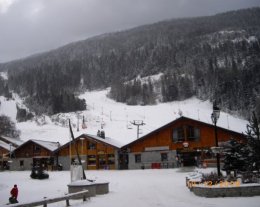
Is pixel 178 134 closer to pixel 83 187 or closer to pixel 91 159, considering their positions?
pixel 91 159

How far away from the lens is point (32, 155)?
5803 centimetres

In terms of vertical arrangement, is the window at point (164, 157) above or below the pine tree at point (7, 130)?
below

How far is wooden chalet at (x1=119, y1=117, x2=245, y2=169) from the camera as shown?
45.9 metres

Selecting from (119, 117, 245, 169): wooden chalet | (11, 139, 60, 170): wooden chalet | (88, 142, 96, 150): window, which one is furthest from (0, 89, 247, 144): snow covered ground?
(119, 117, 245, 169): wooden chalet

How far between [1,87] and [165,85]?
88895mm

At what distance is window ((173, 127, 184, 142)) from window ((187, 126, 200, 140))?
0.93 m

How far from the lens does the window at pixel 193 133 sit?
46562 millimetres

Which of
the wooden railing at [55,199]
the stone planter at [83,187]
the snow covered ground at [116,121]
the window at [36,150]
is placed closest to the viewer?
the wooden railing at [55,199]

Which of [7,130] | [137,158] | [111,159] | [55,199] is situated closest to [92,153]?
[111,159]

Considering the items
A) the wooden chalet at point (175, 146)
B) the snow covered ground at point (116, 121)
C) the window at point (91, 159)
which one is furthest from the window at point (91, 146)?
the snow covered ground at point (116, 121)

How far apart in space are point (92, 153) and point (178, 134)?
14.2 metres

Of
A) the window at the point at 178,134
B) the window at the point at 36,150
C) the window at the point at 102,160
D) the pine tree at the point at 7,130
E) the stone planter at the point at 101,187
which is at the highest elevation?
the pine tree at the point at 7,130

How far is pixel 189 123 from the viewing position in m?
46.9

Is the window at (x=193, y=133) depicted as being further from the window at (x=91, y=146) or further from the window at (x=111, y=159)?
the window at (x=91, y=146)
